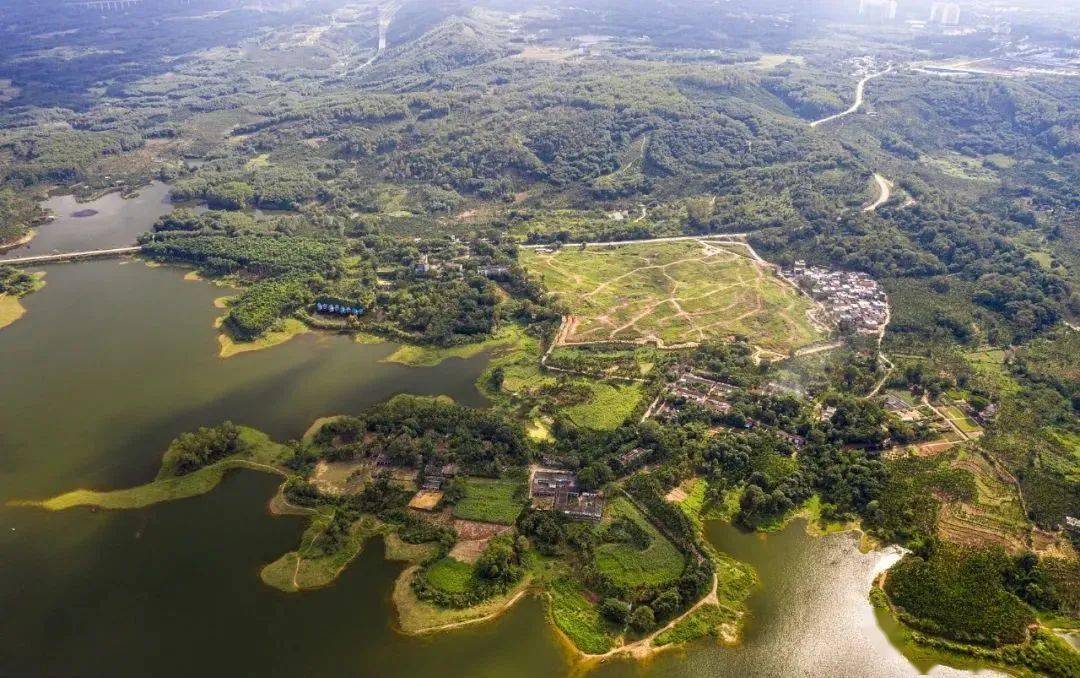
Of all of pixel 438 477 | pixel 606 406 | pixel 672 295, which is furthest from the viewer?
pixel 672 295

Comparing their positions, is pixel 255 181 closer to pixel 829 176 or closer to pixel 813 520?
pixel 829 176

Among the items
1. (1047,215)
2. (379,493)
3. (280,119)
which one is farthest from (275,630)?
(280,119)

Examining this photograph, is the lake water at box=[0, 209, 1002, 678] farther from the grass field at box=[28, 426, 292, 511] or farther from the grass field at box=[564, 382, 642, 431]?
the grass field at box=[564, 382, 642, 431]

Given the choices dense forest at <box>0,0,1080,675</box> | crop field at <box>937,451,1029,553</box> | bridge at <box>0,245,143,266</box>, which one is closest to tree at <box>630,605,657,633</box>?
dense forest at <box>0,0,1080,675</box>

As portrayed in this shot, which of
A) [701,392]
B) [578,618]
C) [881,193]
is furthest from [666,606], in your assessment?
[881,193]

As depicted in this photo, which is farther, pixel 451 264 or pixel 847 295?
pixel 451 264

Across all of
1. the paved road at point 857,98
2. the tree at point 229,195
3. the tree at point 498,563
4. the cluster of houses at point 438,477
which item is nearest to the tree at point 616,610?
the tree at point 498,563

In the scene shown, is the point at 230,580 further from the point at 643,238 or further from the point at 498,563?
the point at 643,238

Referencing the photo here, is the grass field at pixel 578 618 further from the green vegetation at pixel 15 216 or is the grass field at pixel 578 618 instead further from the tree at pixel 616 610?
the green vegetation at pixel 15 216
